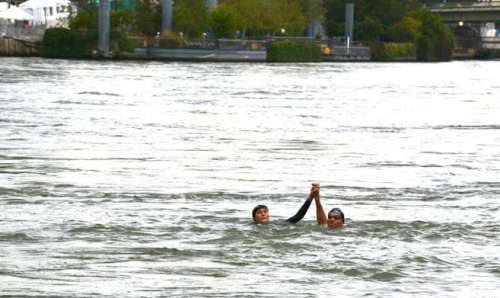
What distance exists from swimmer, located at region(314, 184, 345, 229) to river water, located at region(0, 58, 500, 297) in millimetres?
240

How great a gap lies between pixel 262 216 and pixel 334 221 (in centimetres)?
104

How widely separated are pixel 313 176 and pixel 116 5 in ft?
326

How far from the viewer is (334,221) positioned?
22.1m

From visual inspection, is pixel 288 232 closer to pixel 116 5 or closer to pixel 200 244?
pixel 200 244

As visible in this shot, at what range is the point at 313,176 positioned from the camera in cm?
2978

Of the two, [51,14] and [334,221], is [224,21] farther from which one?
[334,221]

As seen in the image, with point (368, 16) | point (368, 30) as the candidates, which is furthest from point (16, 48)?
point (368, 16)

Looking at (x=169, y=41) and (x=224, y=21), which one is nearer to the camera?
(x=169, y=41)

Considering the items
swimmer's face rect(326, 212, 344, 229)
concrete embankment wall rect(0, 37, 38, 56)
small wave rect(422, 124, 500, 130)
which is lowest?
concrete embankment wall rect(0, 37, 38, 56)

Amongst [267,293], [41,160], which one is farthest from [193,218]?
[41,160]

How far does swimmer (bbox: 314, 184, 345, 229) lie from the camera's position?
72.2ft

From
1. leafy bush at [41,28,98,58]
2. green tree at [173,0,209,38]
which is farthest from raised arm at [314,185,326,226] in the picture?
green tree at [173,0,209,38]

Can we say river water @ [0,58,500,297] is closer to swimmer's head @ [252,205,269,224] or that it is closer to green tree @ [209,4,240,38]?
swimmer's head @ [252,205,269,224]

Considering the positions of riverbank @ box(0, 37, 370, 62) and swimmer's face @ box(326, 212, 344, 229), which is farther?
riverbank @ box(0, 37, 370, 62)
